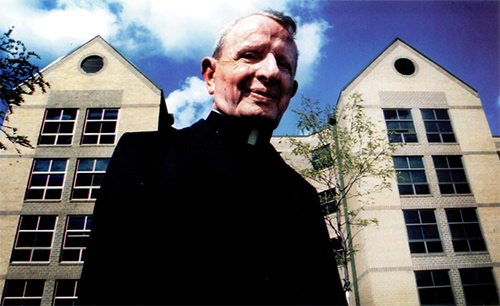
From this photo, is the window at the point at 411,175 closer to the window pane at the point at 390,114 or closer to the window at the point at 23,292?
the window pane at the point at 390,114

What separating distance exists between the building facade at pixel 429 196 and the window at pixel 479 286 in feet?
0.16

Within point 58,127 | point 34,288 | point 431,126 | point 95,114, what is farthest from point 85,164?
point 431,126

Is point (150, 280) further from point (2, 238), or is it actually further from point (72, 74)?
point (72, 74)

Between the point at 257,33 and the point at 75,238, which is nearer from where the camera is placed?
the point at 257,33

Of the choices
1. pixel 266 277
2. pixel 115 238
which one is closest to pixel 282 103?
pixel 266 277

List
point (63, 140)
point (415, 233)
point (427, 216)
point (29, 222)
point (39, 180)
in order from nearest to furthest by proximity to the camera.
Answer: point (29, 222) → point (415, 233) → point (427, 216) → point (39, 180) → point (63, 140)

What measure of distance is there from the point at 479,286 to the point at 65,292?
20.9 m

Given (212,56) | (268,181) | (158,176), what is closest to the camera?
(158,176)

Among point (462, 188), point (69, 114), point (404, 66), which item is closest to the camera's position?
point (462, 188)

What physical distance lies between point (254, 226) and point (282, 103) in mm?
675

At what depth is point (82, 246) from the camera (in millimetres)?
16891

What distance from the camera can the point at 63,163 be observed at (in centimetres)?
1839

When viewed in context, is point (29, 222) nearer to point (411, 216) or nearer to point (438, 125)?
point (411, 216)

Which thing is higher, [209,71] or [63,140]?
[63,140]
